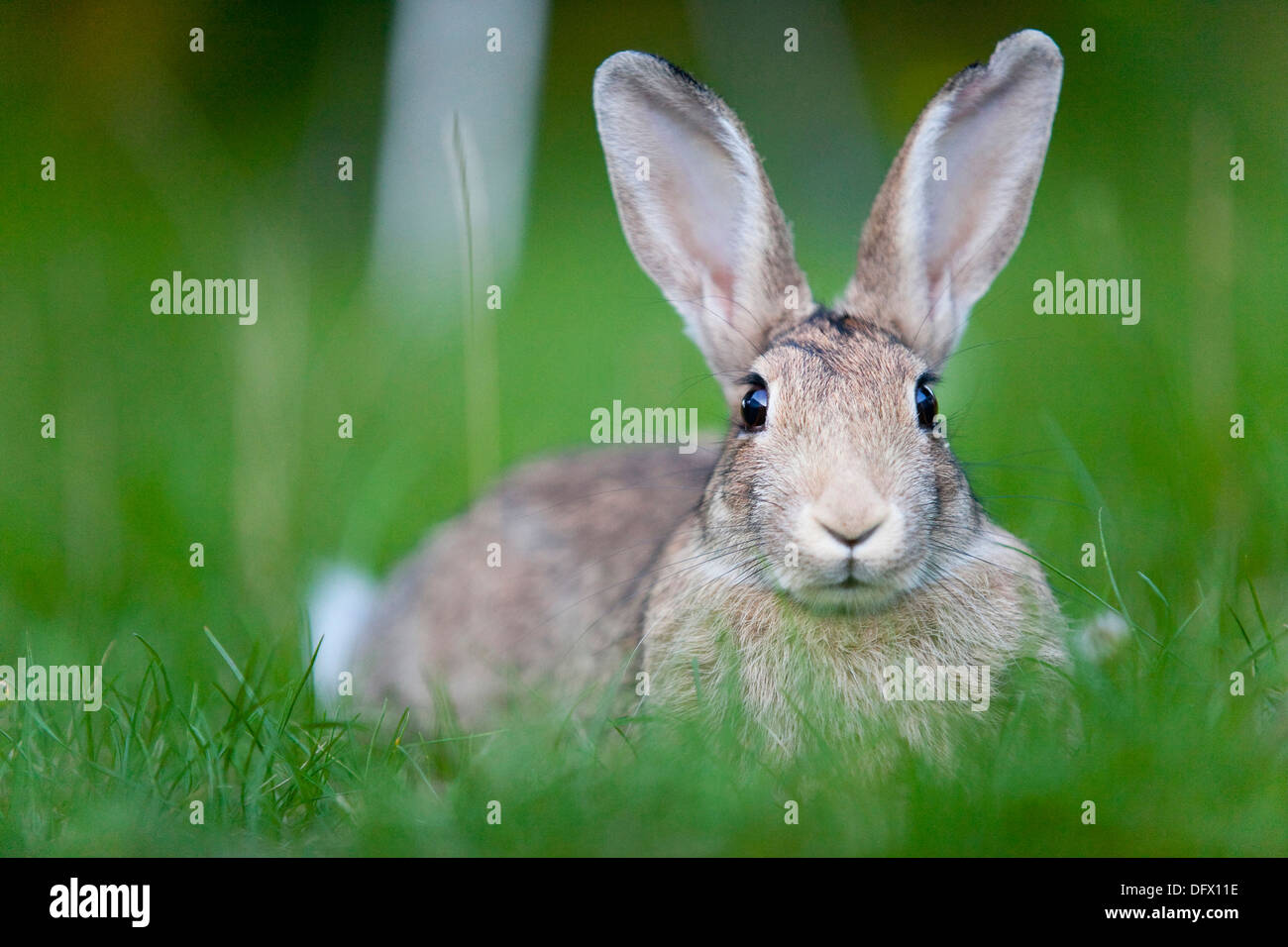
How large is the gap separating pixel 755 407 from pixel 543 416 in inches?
157

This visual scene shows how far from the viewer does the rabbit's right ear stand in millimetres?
4473

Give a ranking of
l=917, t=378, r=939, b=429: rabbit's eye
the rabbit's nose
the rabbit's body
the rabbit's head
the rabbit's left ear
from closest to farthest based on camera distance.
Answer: the rabbit's nose < the rabbit's head < l=917, t=378, r=939, b=429: rabbit's eye < the rabbit's left ear < the rabbit's body

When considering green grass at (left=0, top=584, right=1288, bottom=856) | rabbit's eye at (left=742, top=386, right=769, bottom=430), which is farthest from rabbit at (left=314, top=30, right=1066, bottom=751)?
green grass at (left=0, top=584, right=1288, bottom=856)

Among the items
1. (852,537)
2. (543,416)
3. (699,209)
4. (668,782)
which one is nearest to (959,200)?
(699,209)

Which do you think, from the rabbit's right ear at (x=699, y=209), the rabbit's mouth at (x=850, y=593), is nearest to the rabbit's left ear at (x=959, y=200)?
the rabbit's right ear at (x=699, y=209)

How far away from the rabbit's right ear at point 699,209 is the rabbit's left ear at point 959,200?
31cm

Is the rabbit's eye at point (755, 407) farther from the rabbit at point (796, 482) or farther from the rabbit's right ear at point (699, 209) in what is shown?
the rabbit's right ear at point (699, 209)

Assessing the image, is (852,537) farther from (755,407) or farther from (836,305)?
(836,305)

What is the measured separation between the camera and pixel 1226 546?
4582 millimetres

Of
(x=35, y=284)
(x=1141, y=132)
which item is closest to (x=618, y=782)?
(x=35, y=284)

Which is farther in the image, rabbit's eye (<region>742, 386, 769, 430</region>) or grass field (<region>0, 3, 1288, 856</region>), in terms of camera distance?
rabbit's eye (<region>742, 386, 769, 430</region>)

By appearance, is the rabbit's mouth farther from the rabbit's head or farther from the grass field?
the grass field

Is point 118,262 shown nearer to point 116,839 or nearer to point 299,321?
point 299,321

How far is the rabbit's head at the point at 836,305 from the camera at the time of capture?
3738 millimetres
